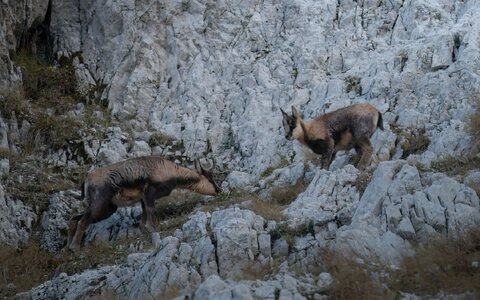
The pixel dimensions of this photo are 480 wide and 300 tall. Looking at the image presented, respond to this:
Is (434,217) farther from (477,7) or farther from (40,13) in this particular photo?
(40,13)

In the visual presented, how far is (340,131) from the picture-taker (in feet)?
51.7

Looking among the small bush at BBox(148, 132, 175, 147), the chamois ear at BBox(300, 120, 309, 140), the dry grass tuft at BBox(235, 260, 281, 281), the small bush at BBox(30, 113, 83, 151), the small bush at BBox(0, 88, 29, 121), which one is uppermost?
the small bush at BBox(0, 88, 29, 121)

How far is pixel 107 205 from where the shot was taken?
1559cm

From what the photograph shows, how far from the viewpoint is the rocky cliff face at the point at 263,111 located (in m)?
10.7

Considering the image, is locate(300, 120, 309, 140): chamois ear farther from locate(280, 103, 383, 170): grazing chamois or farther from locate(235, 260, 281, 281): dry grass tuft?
locate(235, 260, 281, 281): dry grass tuft

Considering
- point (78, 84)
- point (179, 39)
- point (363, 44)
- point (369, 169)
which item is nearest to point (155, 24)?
point (179, 39)

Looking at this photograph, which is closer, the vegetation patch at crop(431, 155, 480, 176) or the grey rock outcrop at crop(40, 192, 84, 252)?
the vegetation patch at crop(431, 155, 480, 176)

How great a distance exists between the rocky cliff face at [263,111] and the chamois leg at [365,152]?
622mm

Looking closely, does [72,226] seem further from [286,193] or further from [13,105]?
[13,105]

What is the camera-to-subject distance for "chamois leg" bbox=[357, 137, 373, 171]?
15.0m

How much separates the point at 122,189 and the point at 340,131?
5.35 meters

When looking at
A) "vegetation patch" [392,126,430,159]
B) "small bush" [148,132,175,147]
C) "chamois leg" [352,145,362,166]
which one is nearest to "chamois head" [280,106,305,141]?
"chamois leg" [352,145,362,166]

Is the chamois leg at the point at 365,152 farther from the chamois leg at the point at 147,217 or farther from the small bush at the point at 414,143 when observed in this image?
the chamois leg at the point at 147,217

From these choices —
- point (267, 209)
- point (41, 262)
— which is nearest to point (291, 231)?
point (267, 209)
